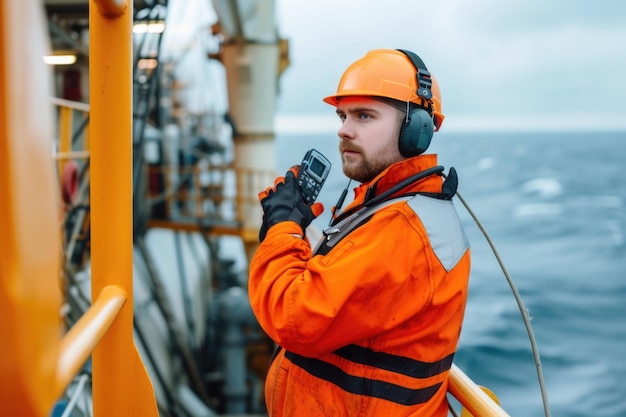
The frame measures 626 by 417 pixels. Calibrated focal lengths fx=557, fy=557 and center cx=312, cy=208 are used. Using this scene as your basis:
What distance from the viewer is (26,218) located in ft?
1.90

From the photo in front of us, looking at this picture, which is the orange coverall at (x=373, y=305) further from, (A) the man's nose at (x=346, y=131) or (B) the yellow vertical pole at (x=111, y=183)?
(B) the yellow vertical pole at (x=111, y=183)

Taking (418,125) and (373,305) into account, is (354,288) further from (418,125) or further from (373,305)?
(418,125)

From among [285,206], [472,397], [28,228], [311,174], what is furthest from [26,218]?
[472,397]

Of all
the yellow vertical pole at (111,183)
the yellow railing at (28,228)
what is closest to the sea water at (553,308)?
the yellow vertical pole at (111,183)

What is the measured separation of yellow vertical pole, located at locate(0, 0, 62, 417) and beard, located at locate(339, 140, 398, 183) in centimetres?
136

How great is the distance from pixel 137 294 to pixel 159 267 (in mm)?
2172

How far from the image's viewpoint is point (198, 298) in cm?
1348

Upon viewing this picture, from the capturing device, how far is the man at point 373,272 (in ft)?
5.20

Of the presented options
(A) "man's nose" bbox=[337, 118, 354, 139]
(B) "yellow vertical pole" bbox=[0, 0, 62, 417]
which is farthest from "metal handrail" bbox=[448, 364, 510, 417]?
(B) "yellow vertical pole" bbox=[0, 0, 62, 417]

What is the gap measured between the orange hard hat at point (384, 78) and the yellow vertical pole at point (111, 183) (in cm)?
76

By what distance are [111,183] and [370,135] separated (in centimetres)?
87

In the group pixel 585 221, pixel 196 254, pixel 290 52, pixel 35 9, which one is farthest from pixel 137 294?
pixel 585 221

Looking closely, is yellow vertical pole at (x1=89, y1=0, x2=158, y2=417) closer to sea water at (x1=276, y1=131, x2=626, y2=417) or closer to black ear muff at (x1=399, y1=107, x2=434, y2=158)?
→ black ear muff at (x1=399, y1=107, x2=434, y2=158)

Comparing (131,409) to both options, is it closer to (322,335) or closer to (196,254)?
(322,335)
